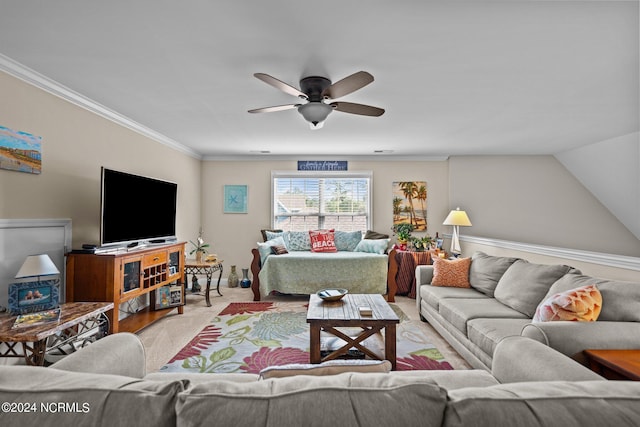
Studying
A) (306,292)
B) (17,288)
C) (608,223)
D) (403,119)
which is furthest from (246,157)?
(608,223)

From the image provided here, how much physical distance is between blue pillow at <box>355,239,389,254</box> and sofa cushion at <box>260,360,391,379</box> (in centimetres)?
411

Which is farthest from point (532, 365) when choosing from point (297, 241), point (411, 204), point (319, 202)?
point (319, 202)

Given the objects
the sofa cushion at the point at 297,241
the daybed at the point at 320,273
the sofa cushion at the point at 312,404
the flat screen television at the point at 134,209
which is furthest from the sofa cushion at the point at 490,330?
the sofa cushion at the point at 297,241

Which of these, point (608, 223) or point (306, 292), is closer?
point (306, 292)

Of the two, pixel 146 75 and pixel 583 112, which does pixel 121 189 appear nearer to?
pixel 146 75

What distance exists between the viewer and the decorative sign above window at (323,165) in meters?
5.89

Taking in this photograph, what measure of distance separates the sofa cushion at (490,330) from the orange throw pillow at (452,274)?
1045mm

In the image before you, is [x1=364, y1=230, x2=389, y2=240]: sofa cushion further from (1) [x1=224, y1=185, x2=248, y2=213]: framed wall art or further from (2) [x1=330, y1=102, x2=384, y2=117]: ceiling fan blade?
(2) [x1=330, y1=102, x2=384, y2=117]: ceiling fan blade

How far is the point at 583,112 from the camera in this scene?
3.38 metres

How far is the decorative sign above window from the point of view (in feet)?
19.3

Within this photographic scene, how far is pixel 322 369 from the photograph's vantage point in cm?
106

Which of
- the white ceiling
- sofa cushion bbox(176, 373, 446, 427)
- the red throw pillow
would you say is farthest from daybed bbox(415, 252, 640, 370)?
the red throw pillow

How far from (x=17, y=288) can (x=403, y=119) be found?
12.4ft

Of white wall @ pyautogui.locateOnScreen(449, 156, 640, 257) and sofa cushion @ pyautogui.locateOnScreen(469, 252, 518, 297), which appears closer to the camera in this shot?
sofa cushion @ pyautogui.locateOnScreen(469, 252, 518, 297)
